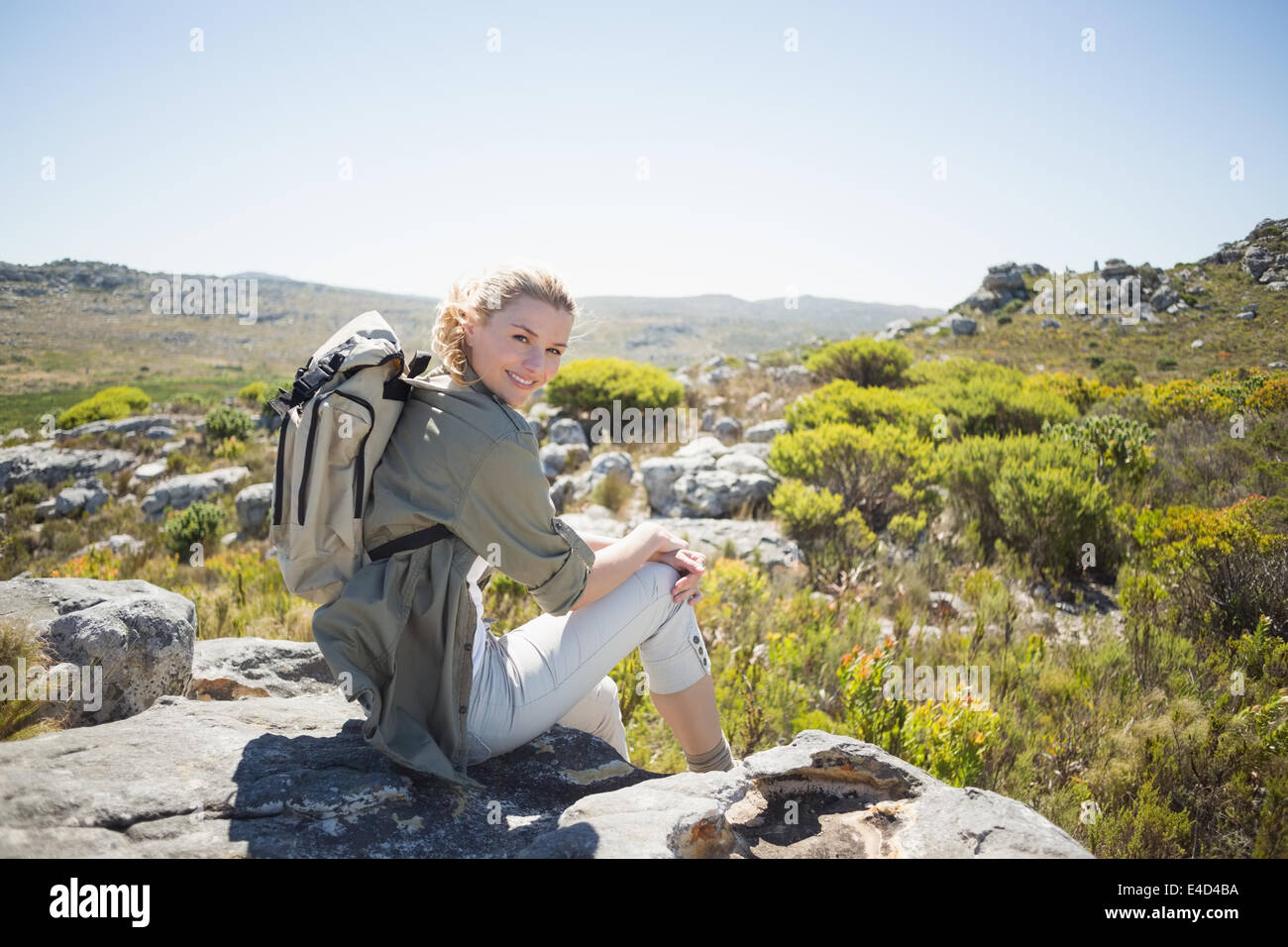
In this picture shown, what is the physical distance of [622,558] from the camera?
7.37 feet

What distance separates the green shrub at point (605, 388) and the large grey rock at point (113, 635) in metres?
10.5

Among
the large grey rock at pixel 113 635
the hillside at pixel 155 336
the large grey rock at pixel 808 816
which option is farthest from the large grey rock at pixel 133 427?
the large grey rock at pixel 808 816

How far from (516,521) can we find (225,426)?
16410 mm

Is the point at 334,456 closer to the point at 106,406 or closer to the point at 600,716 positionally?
the point at 600,716

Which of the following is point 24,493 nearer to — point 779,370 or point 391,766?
point 391,766

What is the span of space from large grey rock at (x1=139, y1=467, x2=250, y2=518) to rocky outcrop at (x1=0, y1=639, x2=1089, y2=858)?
11223mm

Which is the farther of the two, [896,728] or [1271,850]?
[896,728]

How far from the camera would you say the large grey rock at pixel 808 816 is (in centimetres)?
166

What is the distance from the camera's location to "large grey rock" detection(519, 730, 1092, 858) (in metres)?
1.66

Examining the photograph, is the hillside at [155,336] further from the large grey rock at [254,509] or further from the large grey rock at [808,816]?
the large grey rock at [254,509]

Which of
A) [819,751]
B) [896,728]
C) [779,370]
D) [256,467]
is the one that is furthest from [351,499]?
[779,370]

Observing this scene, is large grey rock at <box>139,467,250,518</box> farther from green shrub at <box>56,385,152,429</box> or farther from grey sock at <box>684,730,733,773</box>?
grey sock at <box>684,730,733,773</box>

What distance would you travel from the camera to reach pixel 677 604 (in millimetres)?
2455

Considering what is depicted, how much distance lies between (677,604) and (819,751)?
0.68 m
